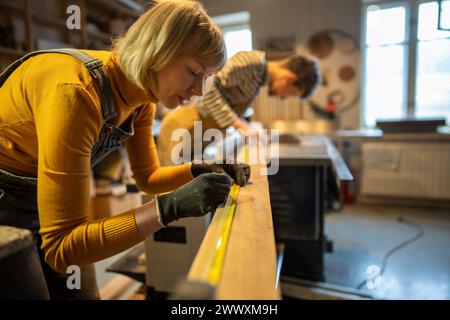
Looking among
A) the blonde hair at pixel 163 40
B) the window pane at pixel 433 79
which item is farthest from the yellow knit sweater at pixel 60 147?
the window pane at pixel 433 79

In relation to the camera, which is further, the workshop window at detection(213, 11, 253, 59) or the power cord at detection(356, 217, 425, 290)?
the workshop window at detection(213, 11, 253, 59)

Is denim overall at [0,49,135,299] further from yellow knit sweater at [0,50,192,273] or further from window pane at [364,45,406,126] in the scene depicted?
window pane at [364,45,406,126]

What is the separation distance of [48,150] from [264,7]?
11.4ft

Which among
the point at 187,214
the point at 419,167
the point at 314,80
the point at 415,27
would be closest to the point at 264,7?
the point at 415,27

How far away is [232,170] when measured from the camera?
0.95m

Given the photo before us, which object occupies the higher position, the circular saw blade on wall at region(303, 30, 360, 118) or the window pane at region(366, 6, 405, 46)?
the window pane at region(366, 6, 405, 46)

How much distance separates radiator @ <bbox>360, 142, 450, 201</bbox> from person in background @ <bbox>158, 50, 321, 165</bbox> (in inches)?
61.5

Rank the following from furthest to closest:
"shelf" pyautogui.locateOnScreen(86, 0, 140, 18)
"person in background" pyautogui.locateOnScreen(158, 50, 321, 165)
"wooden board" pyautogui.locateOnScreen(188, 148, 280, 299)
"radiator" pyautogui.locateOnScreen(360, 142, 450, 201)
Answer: "shelf" pyautogui.locateOnScreen(86, 0, 140, 18) → "radiator" pyautogui.locateOnScreen(360, 142, 450, 201) → "person in background" pyautogui.locateOnScreen(158, 50, 321, 165) → "wooden board" pyautogui.locateOnScreen(188, 148, 280, 299)

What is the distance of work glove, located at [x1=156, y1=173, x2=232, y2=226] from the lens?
665 millimetres

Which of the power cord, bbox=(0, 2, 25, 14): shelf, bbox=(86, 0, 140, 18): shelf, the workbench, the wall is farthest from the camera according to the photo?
the wall

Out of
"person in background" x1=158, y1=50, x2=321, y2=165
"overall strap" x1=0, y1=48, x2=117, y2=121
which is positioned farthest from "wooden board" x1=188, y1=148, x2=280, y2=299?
"person in background" x1=158, y1=50, x2=321, y2=165

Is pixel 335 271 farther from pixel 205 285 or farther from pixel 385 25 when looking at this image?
pixel 385 25

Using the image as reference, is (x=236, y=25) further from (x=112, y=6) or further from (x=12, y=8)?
(x=12, y=8)

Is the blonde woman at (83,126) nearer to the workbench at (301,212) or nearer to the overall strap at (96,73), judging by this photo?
the overall strap at (96,73)
